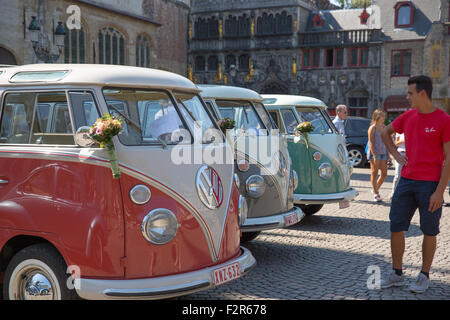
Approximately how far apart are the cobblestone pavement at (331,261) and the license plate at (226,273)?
68 centimetres

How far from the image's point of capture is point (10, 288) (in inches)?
163

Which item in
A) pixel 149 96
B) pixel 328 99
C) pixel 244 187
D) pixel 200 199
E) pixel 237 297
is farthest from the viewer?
pixel 328 99

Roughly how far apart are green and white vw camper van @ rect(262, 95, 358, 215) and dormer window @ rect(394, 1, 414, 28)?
30.9 meters

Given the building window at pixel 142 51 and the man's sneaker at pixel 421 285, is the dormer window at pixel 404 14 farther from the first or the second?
the man's sneaker at pixel 421 285

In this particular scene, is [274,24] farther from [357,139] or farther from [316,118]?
[316,118]

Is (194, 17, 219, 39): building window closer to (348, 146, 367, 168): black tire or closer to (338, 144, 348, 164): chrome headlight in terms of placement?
(348, 146, 367, 168): black tire

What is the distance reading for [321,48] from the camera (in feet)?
129

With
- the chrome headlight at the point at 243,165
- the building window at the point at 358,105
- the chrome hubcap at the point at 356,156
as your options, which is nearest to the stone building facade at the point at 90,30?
the chrome headlight at the point at 243,165

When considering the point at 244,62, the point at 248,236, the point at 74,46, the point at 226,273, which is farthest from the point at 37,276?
the point at 244,62

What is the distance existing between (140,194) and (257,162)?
2.68 m

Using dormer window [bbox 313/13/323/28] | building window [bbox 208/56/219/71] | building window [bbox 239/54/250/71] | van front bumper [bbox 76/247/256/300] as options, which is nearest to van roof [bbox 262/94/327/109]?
van front bumper [bbox 76/247/256/300]

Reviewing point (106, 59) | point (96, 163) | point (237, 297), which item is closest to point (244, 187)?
point (237, 297)
